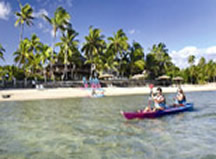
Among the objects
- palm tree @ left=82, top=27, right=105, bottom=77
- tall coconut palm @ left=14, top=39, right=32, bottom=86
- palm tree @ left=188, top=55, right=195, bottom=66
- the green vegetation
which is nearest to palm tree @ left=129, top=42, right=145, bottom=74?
the green vegetation

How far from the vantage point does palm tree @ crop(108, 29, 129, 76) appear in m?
37.2

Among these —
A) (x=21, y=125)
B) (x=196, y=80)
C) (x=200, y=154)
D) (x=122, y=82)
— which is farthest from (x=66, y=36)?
(x=196, y=80)

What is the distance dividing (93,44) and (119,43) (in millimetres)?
5599

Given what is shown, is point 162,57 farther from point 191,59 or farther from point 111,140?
point 111,140

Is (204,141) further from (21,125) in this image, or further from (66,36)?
(66,36)

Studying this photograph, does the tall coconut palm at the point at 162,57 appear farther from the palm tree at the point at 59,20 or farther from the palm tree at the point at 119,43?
the palm tree at the point at 59,20

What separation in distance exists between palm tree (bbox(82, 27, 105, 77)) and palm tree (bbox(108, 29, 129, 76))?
7.47ft

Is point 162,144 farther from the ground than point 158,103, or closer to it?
closer to it

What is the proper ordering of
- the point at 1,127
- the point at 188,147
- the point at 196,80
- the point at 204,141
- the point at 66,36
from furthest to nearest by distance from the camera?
1. the point at 196,80
2. the point at 66,36
3. the point at 1,127
4. the point at 204,141
5. the point at 188,147

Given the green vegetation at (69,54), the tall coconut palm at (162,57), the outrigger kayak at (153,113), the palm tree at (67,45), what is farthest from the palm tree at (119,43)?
the outrigger kayak at (153,113)

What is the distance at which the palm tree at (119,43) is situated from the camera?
1467 inches

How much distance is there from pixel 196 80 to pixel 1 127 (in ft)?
173

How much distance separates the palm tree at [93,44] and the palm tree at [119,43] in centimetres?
228

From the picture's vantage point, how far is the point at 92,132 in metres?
7.29
